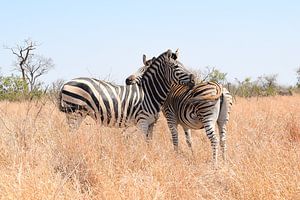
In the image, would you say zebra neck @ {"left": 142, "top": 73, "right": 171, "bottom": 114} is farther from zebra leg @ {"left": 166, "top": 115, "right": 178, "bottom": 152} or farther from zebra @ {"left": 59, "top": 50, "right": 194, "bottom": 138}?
zebra leg @ {"left": 166, "top": 115, "right": 178, "bottom": 152}

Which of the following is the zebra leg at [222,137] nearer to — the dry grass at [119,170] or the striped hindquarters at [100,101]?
the dry grass at [119,170]

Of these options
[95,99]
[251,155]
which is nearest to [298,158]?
[251,155]

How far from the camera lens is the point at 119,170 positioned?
13.5 feet

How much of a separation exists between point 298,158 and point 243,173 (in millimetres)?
534

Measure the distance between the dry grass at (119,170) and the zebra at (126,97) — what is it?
0.34m

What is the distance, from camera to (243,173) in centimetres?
371

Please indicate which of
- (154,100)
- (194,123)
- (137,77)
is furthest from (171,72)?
(194,123)

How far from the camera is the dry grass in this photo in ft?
10.7

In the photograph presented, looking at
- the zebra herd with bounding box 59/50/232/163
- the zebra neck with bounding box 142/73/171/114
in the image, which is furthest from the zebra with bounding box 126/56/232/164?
the zebra neck with bounding box 142/73/171/114

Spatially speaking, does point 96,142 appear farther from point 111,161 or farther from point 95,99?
point 95,99

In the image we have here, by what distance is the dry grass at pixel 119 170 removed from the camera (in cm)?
327

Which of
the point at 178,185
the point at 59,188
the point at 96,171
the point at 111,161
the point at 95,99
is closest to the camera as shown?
the point at 59,188

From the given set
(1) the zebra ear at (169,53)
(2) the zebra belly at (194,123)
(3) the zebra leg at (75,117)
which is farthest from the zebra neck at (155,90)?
(3) the zebra leg at (75,117)

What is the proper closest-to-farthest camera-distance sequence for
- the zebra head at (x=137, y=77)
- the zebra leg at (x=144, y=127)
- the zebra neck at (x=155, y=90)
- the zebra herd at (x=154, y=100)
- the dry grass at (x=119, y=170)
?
the dry grass at (x=119, y=170), the zebra herd at (x=154, y=100), the zebra leg at (x=144, y=127), the zebra neck at (x=155, y=90), the zebra head at (x=137, y=77)
